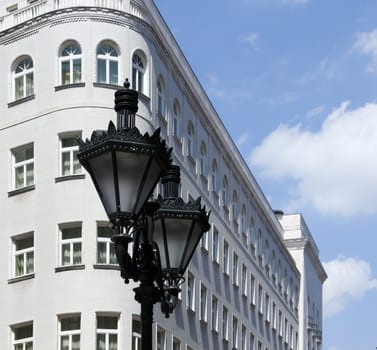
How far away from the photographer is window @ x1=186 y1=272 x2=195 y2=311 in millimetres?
46656

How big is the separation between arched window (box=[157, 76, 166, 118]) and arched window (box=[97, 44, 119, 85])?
10.7 ft

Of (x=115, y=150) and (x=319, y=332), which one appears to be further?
(x=319, y=332)

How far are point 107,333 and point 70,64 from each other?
958 cm

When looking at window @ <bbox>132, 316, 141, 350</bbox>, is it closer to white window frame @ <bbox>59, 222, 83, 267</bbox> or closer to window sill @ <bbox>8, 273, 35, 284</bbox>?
white window frame @ <bbox>59, 222, 83, 267</bbox>

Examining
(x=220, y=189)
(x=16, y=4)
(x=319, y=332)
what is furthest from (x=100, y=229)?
(x=319, y=332)

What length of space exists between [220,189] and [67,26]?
16.1 metres

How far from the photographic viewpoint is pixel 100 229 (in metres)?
39.3

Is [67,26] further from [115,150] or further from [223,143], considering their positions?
[115,150]

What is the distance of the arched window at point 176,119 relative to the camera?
46750mm

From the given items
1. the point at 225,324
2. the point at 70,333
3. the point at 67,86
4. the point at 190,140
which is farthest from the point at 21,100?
the point at 225,324

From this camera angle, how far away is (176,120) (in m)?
47.2

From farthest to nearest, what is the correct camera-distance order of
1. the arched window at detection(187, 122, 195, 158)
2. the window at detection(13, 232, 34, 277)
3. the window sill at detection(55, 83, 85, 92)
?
the arched window at detection(187, 122, 195, 158) → the window sill at detection(55, 83, 85, 92) → the window at detection(13, 232, 34, 277)

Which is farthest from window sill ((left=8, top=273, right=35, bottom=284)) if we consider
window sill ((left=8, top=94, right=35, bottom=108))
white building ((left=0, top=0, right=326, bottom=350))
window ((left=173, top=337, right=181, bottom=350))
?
window ((left=173, top=337, right=181, bottom=350))

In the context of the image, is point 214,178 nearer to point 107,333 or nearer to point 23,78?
point 23,78
